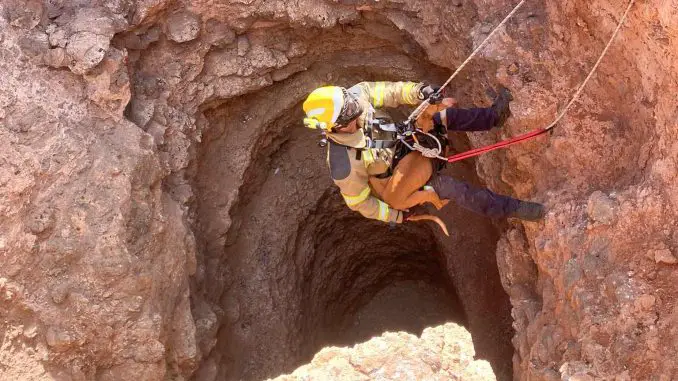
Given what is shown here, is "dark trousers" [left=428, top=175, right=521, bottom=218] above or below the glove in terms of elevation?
below

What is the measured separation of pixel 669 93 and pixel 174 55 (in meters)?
3.85

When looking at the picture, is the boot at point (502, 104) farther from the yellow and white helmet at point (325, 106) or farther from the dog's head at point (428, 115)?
the yellow and white helmet at point (325, 106)

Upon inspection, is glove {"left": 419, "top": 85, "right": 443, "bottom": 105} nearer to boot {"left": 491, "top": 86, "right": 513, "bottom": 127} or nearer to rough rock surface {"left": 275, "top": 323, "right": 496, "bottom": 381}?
boot {"left": 491, "top": 86, "right": 513, "bottom": 127}

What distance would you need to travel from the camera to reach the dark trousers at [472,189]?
4.23 m

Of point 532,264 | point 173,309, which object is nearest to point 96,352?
point 173,309

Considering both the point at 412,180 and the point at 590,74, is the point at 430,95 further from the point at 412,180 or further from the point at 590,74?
the point at 590,74

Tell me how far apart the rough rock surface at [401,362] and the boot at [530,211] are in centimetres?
108

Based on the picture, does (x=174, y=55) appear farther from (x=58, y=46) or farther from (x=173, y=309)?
(x=173, y=309)

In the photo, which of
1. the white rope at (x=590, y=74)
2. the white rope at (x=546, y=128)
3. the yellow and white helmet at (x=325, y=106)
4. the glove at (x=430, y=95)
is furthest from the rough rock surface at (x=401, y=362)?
the white rope at (x=590, y=74)

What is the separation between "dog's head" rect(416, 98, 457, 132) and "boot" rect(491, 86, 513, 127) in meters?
0.32

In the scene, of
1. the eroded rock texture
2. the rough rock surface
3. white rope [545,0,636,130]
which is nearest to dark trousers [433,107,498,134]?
the eroded rock texture

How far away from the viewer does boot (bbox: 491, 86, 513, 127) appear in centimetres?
452

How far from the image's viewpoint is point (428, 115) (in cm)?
454

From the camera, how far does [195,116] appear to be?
18.5 feet
